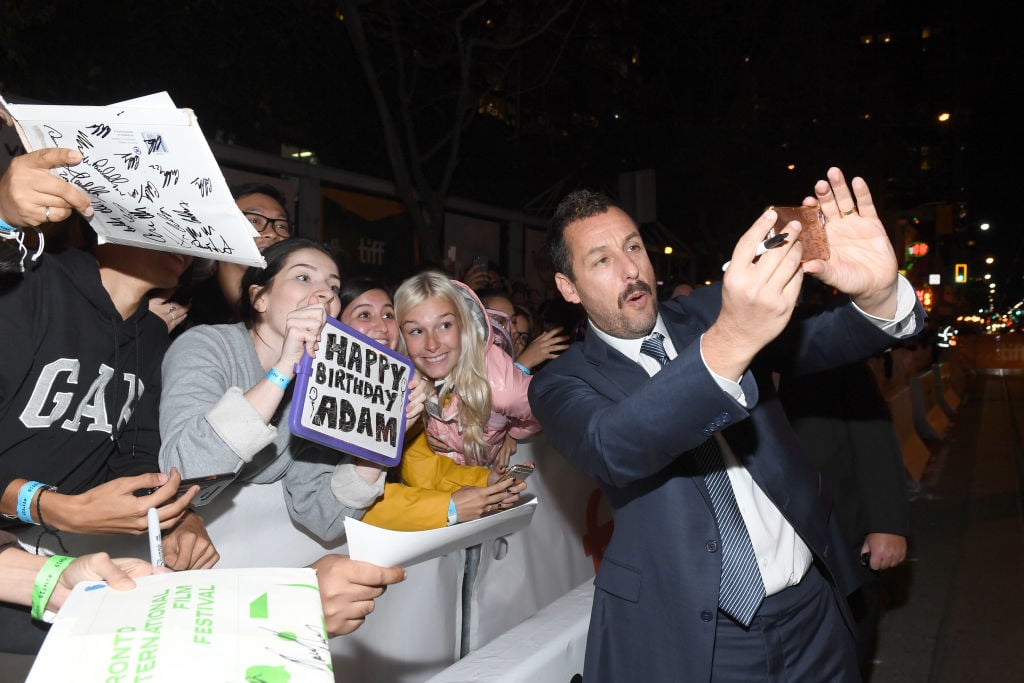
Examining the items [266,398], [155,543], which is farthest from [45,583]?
[266,398]

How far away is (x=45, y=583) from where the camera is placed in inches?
60.4

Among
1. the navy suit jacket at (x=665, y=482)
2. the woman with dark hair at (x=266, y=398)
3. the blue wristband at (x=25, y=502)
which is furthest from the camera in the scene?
the woman with dark hair at (x=266, y=398)

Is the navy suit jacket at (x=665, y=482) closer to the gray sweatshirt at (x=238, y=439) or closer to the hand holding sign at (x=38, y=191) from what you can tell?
the gray sweatshirt at (x=238, y=439)

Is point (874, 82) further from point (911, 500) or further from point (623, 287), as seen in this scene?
point (623, 287)

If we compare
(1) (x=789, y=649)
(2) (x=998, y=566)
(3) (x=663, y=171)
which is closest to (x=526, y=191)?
(3) (x=663, y=171)

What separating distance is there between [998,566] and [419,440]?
17.1 ft

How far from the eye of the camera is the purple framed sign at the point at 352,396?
7.08 feet

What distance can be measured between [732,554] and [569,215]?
125 cm

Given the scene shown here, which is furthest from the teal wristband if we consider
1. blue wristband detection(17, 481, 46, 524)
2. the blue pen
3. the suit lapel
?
the suit lapel

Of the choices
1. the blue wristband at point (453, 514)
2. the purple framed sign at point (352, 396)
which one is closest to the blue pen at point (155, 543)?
the purple framed sign at point (352, 396)

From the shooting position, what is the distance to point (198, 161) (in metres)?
1.71

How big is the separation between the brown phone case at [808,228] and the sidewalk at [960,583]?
359 centimetres
